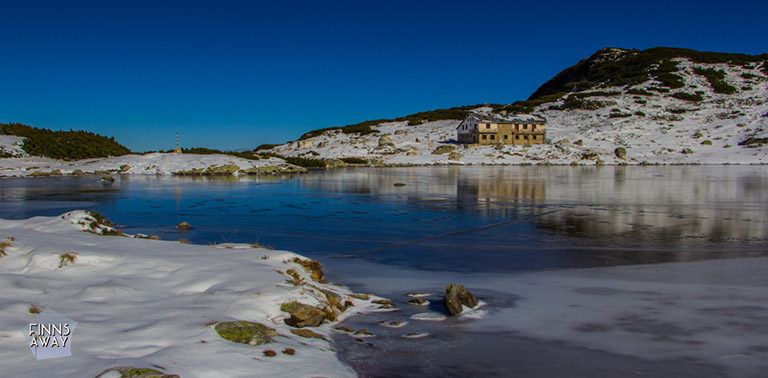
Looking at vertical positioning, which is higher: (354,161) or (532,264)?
(354,161)

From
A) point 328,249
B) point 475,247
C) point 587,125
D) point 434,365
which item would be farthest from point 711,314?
point 587,125

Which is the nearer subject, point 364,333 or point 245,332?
point 245,332

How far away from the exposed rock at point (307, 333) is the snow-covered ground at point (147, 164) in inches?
1967

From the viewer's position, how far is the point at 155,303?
326 inches

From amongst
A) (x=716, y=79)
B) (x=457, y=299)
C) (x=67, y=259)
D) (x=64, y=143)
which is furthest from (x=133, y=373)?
(x=716, y=79)

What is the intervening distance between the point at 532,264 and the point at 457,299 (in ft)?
15.1

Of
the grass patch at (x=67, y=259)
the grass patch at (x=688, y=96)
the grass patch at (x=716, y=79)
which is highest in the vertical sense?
the grass patch at (x=716, y=79)

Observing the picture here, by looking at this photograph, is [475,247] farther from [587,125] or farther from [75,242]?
[587,125]

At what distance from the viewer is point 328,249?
15.6 m

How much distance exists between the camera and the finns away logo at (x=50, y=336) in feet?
20.0

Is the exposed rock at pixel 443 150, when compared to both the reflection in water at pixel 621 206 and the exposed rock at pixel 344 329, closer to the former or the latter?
the reflection in water at pixel 621 206

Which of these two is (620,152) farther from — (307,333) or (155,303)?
(155,303)

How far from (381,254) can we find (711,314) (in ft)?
25.5

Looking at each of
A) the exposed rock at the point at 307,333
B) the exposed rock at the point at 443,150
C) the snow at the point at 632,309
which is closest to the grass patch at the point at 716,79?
the exposed rock at the point at 443,150
